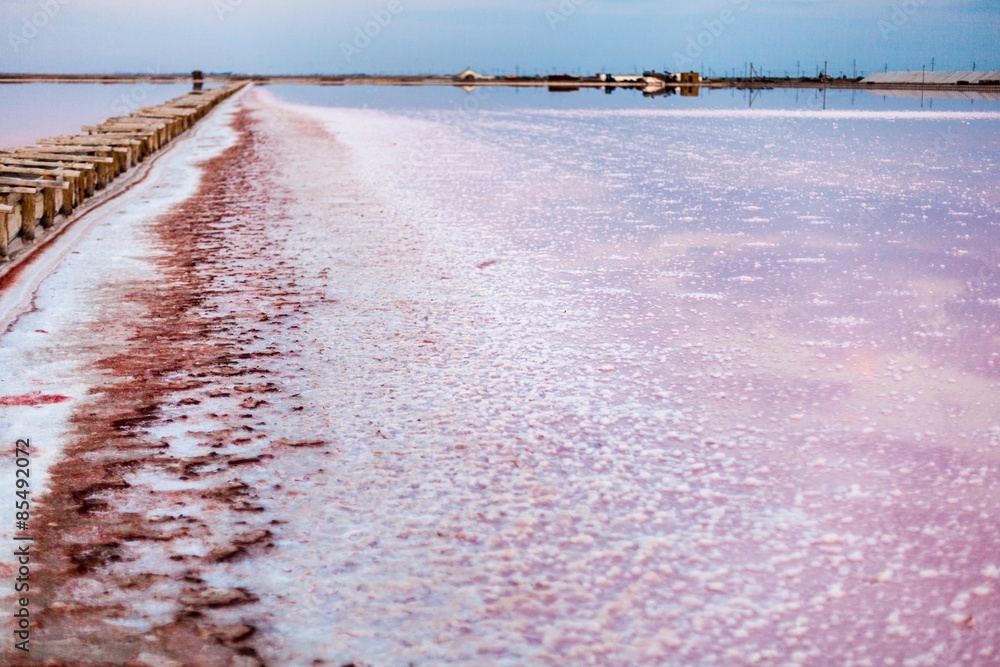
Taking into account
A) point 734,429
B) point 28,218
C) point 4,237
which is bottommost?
point 734,429

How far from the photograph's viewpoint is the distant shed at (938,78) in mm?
113375

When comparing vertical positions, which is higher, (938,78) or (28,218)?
(938,78)

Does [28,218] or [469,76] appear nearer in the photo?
[28,218]

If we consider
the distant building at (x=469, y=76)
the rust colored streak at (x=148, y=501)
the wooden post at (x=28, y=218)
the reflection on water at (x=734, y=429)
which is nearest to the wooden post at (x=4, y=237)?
the wooden post at (x=28, y=218)

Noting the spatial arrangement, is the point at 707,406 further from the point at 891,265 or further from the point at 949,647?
the point at 891,265

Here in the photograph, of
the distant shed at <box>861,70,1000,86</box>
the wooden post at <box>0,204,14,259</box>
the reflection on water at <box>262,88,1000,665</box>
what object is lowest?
the reflection on water at <box>262,88,1000,665</box>

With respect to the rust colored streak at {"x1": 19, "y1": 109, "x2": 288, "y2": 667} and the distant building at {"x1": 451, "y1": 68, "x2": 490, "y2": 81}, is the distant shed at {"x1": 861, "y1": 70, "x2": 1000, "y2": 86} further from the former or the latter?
the rust colored streak at {"x1": 19, "y1": 109, "x2": 288, "y2": 667}

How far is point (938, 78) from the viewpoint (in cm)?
12644

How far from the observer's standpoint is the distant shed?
11338 centimetres

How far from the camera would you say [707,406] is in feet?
17.7

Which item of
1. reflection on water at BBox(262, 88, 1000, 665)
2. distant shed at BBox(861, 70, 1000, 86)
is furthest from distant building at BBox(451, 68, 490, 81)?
reflection on water at BBox(262, 88, 1000, 665)

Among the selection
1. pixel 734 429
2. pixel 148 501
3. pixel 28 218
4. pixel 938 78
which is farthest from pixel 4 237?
pixel 938 78

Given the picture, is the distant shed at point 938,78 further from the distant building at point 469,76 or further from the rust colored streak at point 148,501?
the rust colored streak at point 148,501

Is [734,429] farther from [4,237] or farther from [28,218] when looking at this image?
[28,218]
